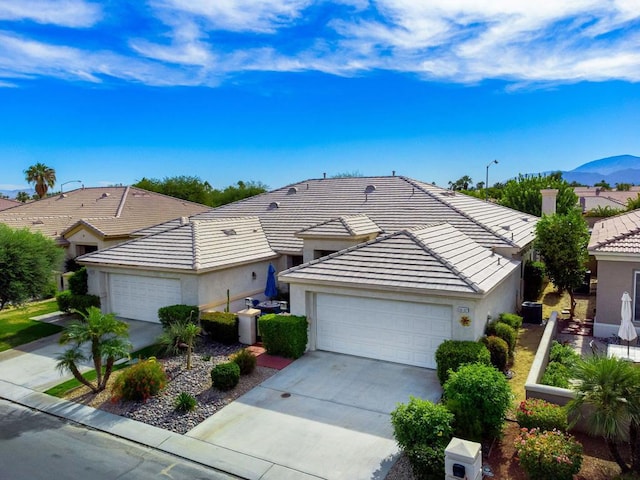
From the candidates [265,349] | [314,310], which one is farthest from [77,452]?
[314,310]

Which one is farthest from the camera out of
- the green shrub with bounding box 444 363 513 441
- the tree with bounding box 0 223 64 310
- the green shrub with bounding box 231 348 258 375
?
the tree with bounding box 0 223 64 310

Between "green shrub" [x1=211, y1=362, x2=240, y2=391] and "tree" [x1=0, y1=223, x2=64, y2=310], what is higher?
"tree" [x1=0, y1=223, x2=64, y2=310]

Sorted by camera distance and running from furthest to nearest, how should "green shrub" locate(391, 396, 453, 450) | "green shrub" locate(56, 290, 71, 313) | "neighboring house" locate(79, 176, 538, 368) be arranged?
1. "green shrub" locate(56, 290, 71, 313)
2. "neighboring house" locate(79, 176, 538, 368)
3. "green shrub" locate(391, 396, 453, 450)

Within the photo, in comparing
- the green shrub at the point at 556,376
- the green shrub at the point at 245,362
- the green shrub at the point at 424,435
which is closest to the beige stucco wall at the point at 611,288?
the green shrub at the point at 556,376

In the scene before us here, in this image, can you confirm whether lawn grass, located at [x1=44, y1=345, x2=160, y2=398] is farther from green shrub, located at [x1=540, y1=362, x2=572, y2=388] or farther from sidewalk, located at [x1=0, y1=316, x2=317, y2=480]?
green shrub, located at [x1=540, y1=362, x2=572, y2=388]

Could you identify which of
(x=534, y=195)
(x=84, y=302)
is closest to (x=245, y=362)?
(x=84, y=302)

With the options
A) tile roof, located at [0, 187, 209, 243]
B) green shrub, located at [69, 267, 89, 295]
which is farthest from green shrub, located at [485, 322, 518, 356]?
tile roof, located at [0, 187, 209, 243]

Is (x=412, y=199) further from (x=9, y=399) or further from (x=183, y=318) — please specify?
(x=9, y=399)
